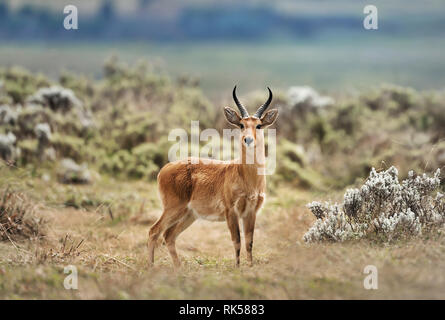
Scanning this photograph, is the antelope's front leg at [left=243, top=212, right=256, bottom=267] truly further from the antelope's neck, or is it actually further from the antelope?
the antelope's neck

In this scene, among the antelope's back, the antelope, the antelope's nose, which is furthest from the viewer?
the antelope's back

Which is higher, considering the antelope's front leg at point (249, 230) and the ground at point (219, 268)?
the antelope's front leg at point (249, 230)

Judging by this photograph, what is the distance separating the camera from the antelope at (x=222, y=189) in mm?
8711

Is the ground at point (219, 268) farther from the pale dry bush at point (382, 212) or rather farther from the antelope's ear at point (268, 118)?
the antelope's ear at point (268, 118)

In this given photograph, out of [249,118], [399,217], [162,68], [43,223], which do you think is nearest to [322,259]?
[399,217]

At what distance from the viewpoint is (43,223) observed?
11133 mm

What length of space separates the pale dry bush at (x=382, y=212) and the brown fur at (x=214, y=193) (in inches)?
50.7

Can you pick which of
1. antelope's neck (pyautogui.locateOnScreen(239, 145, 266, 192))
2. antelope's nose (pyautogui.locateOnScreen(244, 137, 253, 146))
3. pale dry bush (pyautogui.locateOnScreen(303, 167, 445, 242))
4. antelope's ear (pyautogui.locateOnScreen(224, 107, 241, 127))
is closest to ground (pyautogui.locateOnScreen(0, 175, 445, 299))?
pale dry bush (pyautogui.locateOnScreen(303, 167, 445, 242))

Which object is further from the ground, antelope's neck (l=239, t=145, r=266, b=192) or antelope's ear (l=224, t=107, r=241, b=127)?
antelope's ear (l=224, t=107, r=241, b=127)

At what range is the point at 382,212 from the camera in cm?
939

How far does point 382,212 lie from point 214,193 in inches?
110

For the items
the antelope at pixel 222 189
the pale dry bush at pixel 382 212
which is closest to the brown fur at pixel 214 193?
the antelope at pixel 222 189

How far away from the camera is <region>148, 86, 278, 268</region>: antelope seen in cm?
871

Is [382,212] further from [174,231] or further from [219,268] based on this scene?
[174,231]
